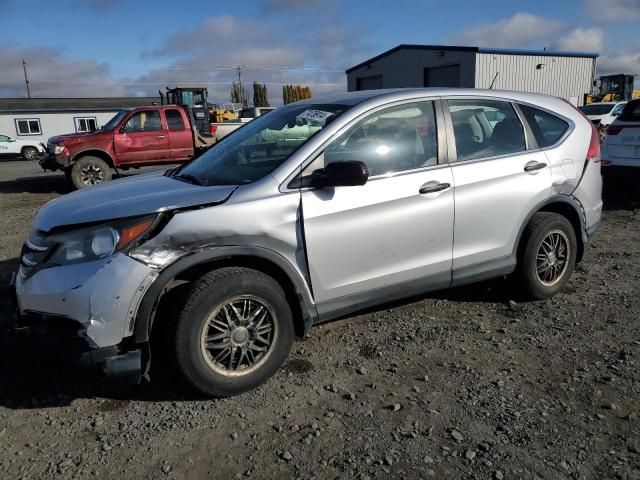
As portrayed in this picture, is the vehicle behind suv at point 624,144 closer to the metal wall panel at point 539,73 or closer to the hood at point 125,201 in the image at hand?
the hood at point 125,201

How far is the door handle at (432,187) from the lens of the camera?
3549 mm

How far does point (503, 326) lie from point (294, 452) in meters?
2.14

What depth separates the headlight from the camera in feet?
9.12

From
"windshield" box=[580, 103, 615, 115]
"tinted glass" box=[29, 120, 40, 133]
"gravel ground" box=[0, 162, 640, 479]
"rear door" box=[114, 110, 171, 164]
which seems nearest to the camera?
"gravel ground" box=[0, 162, 640, 479]

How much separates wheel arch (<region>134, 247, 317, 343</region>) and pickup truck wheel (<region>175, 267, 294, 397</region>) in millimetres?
79

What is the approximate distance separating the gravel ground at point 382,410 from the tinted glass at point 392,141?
A: 51.5 inches

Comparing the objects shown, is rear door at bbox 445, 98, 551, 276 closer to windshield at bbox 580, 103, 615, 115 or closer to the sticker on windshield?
the sticker on windshield

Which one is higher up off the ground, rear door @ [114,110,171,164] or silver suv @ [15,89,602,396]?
rear door @ [114,110,171,164]

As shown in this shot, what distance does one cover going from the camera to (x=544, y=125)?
4.34m

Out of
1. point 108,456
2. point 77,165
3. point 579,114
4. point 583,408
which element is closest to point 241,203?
point 108,456

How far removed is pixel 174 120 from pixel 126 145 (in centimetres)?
134

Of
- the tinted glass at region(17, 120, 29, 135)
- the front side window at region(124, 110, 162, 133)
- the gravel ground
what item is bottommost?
the gravel ground

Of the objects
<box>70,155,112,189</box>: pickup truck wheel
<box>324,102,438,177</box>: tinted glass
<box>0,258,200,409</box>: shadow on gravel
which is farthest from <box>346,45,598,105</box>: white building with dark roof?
<box>0,258,200,409</box>: shadow on gravel

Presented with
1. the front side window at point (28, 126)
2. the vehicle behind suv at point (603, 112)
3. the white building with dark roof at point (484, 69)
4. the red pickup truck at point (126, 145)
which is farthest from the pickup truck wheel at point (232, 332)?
the front side window at point (28, 126)
